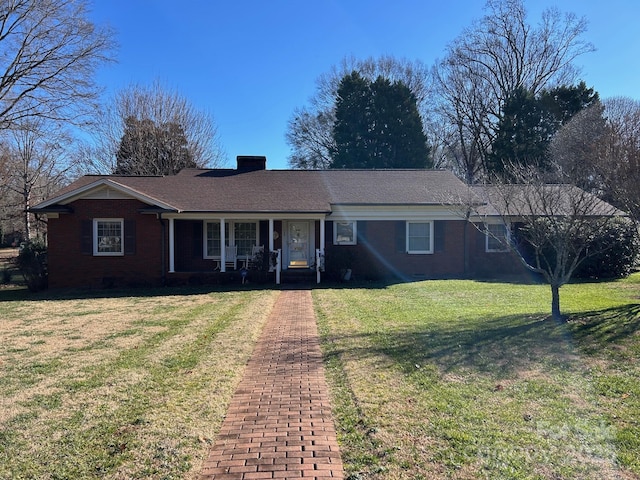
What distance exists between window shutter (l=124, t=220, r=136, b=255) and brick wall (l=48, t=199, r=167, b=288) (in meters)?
0.08

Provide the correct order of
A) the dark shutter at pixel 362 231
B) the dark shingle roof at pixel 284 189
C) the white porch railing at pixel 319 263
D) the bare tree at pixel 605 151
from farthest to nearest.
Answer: the dark shutter at pixel 362 231 < the dark shingle roof at pixel 284 189 < the white porch railing at pixel 319 263 < the bare tree at pixel 605 151

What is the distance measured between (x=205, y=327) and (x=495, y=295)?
8121 mm

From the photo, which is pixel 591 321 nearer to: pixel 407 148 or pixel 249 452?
pixel 249 452

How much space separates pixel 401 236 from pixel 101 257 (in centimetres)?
1166

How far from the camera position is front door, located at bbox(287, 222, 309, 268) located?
60.5ft

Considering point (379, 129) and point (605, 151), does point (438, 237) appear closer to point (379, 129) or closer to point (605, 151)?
point (605, 151)

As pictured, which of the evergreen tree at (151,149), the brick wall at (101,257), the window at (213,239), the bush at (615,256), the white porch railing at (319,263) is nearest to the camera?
the brick wall at (101,257)

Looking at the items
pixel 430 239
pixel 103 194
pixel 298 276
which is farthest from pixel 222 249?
pixel 430 239

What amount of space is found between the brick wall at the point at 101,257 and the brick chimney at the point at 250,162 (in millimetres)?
6509

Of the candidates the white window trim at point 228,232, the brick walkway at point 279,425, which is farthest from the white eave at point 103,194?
the brick walkway at point 279,425

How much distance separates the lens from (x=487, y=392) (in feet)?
15.6

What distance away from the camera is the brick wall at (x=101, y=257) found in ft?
52.3

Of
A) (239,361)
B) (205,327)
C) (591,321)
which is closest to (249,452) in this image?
(239,361)

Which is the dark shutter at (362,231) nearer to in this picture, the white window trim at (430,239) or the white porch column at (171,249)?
the white window trim at (430,239)
